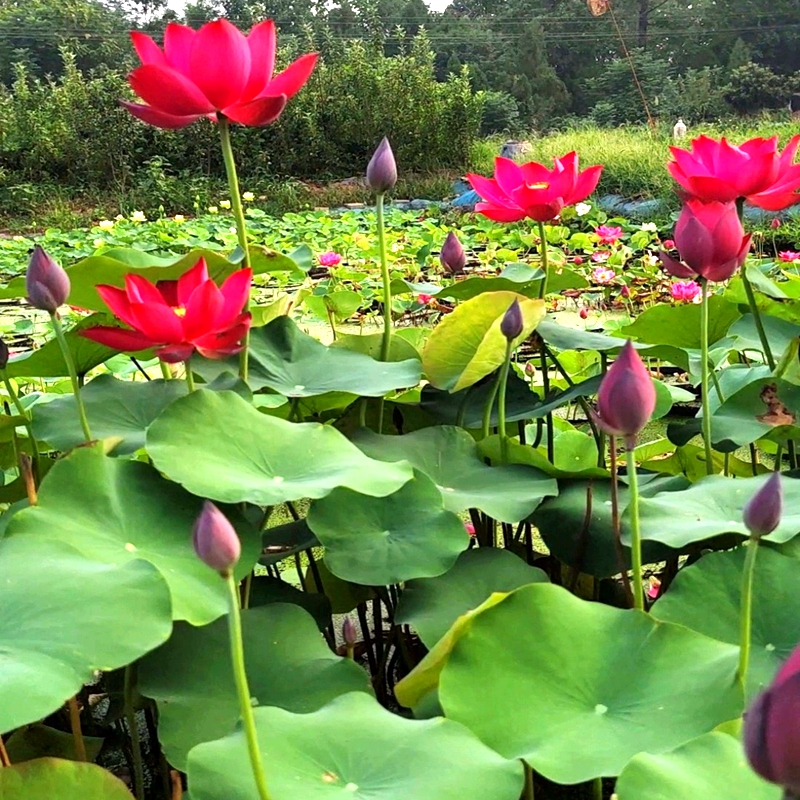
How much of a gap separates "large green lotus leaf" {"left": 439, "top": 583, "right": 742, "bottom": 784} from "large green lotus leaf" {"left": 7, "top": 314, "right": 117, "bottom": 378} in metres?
0.41

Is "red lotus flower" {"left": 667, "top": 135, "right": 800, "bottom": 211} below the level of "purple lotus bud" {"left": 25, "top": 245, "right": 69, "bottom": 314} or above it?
above

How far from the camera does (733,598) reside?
474mm

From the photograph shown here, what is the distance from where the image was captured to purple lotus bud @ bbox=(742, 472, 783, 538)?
1.12 ft

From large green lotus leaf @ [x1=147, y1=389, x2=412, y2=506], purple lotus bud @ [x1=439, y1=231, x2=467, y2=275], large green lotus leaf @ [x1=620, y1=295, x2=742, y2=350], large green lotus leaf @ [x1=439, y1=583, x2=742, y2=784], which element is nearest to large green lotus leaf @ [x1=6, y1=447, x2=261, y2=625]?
large green lotus leaf @ [x1=147, y1=389, x2=412, y2=506]

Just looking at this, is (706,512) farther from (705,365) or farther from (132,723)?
(132,723)

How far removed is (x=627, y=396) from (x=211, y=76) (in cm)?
34

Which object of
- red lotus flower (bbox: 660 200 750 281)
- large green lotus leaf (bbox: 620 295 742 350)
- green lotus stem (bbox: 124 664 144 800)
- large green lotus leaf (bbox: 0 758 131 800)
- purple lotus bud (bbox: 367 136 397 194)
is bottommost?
green lotus stem (bbox: 124 664 144 800)

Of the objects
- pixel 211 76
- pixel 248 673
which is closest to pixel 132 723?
pixel 248 673

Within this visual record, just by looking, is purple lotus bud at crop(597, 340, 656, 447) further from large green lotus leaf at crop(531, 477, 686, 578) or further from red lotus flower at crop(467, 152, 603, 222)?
red lotus flower at crop(467, 152, 603, 222)

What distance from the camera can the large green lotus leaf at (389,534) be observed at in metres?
0.48

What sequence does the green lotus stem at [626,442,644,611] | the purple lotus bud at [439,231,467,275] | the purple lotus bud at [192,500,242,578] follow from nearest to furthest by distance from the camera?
the purple lotus bud at [192,500,242,578] → the green lotus stem at [626,442,644,611] → the purple lotus bud at [439,231,467,275]

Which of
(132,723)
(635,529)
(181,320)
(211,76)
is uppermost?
(211,76)

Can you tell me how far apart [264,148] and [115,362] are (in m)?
9.36

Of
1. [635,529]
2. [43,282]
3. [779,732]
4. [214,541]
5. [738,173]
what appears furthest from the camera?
[738,173]
